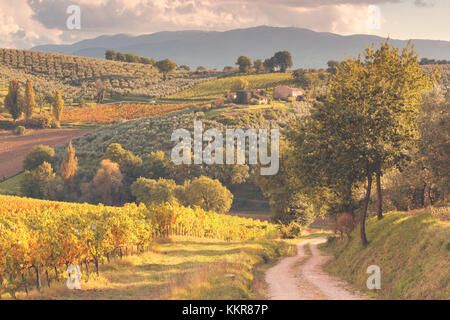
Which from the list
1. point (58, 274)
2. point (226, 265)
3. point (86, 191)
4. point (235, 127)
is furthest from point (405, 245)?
point (235, 127)

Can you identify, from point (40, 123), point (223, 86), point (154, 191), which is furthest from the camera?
point (223, 86)

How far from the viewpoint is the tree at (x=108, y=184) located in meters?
90.8

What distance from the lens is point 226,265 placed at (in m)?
27.0

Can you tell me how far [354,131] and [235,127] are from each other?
83.6 m

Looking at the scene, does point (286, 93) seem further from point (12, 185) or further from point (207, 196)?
point (12, 185)

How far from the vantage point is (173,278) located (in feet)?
78.2

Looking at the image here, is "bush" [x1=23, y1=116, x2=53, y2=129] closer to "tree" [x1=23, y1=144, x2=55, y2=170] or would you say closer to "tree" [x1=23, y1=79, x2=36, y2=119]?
"tree" [x1=23, y1=79, x2=36, y2=119]

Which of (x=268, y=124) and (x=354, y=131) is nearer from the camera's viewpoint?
(x=354, y=131)

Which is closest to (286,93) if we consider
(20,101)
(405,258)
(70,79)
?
(20,101)

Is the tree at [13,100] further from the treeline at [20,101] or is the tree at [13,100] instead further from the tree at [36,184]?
the tree at [36,184]

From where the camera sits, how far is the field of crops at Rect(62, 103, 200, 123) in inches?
5625

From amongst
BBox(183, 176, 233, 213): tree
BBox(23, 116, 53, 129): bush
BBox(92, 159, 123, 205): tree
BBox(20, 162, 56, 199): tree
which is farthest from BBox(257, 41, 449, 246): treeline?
BBox(23, 116, 53, 129): bush

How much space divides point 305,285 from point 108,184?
7307 cm
